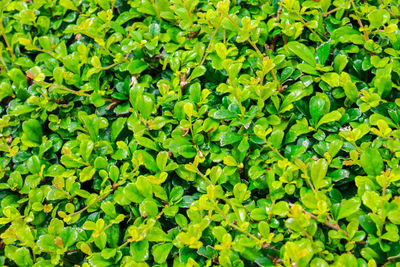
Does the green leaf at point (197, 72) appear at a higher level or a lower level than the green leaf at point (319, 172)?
higher

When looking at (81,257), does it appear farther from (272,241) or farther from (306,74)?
(306,74)

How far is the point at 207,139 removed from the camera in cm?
167

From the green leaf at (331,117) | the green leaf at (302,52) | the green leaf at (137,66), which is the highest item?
the green leaf at (302,52)

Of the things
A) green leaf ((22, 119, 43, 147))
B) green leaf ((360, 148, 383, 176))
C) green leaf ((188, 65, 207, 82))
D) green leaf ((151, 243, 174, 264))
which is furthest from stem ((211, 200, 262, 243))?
green leaf ((22, 119, 43, 147))

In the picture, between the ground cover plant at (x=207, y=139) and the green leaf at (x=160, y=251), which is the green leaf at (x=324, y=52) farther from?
the green leaf at (x=160, y=251)

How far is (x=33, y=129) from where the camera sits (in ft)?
6.10

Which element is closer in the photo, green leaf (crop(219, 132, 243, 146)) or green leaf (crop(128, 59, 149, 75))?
green leaf (crop(219, 132, 243, 146))

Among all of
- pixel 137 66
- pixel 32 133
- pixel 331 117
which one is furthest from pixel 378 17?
pixel 32 133

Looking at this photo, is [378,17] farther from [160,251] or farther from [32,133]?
[32,133]

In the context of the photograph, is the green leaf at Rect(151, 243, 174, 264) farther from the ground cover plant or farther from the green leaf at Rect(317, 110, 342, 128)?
the green leaf at Rect(317, 110, 342, 128)

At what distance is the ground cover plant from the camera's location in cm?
137

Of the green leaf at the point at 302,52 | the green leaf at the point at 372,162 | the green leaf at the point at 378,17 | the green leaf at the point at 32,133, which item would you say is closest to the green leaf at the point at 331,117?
the green leaf at the point at 372,162

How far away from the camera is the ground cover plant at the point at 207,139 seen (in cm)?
137

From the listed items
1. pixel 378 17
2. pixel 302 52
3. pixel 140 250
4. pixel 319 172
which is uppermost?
pixel 378 17
